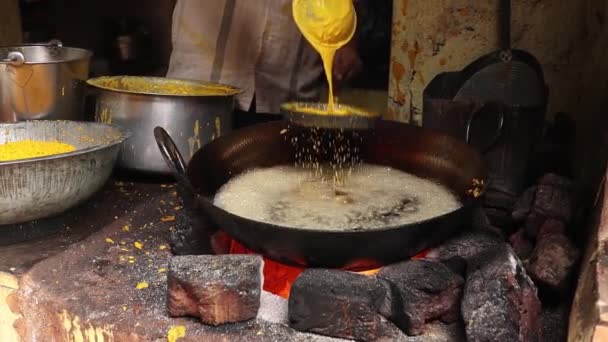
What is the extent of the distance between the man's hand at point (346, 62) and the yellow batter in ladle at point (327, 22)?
→ 0.71 metres

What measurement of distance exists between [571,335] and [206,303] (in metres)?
0.88

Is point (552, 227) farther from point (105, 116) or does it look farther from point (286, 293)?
point (105, 116)

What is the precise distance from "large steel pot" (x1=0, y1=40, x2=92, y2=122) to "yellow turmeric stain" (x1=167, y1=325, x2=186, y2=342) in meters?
1.59

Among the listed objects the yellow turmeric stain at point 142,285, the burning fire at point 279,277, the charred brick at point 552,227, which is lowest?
the burning fire at point 279,277

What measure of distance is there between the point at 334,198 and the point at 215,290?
70 centimetres

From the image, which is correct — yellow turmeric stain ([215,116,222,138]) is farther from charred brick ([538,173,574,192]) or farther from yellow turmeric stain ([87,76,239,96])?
charred brick ([538,173,574,192])

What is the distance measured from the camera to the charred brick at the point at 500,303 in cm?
138

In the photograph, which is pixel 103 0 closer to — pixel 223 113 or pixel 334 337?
pixel 223 113

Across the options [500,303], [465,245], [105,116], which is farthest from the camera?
[105,116]

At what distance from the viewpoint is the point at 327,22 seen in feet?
6.88

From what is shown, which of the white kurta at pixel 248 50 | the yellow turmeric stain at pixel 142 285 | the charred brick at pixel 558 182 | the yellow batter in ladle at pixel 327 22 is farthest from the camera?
the white kurta at pixel 248 50

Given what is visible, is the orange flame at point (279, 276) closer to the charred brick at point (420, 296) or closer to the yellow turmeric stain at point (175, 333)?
the charred brick at point (420, 296)

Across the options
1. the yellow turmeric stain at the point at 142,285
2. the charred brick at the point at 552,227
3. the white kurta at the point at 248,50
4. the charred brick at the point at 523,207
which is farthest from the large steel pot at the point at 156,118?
the charred brick at the point at 552,227

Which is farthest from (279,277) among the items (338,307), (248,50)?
(248,50)
